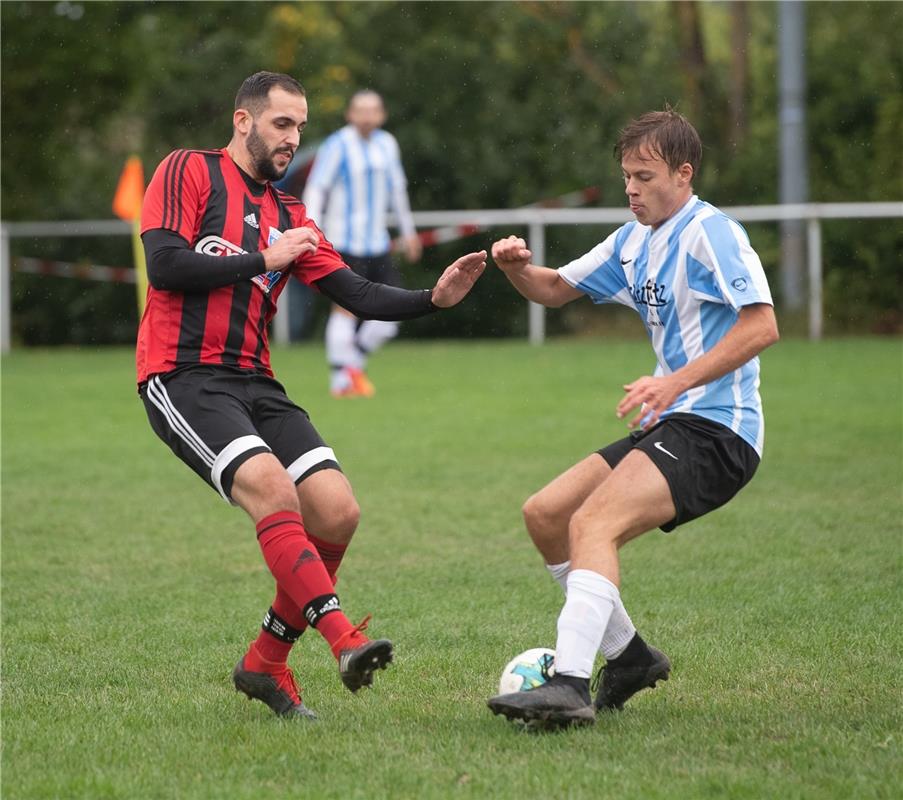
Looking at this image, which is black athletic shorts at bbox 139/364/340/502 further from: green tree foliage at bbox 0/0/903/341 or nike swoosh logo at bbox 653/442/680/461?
green tree foliage at bbox 0/0/903/341

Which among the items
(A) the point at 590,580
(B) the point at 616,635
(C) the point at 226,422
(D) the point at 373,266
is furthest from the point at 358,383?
(A) the point at 590,580

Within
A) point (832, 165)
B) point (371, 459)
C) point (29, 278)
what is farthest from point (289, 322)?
point (371, 459)

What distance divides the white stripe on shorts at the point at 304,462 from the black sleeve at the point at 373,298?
0.62 metres

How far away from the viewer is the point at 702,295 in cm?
439

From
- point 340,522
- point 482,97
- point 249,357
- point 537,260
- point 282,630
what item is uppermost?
point 482,97

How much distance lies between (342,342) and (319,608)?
359 inches

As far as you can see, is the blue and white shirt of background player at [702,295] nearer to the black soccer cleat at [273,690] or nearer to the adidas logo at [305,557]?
the adidas logo at [305,557]

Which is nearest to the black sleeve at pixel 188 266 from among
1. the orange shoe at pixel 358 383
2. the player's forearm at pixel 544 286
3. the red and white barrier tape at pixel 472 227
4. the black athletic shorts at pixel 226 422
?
the black athletic shorts at pixel 226 422

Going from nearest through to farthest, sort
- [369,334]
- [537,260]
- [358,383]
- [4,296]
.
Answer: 1. [358,383]
2. [369,334]
3. [537,260]
4. [4,296]

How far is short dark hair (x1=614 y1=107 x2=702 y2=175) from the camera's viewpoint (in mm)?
4418

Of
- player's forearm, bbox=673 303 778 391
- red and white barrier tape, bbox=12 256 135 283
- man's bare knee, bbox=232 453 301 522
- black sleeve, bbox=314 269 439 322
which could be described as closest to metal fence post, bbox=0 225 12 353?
red and white barrier tape, bbox=12 256 135 283

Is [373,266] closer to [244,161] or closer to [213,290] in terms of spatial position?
[244,161]

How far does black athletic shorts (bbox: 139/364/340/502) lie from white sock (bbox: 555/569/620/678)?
959 mm

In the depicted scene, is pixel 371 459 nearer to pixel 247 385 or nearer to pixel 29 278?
pixel 247 385
